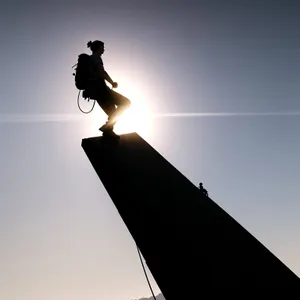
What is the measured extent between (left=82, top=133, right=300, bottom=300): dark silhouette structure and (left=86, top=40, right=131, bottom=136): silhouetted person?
3.50 ft

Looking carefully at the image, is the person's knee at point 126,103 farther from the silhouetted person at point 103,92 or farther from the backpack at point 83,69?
the backpack at point 83,69

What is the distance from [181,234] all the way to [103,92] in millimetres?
4000

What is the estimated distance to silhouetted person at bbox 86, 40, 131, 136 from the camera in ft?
25.0

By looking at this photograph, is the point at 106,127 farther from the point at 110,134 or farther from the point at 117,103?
the point at 117,103

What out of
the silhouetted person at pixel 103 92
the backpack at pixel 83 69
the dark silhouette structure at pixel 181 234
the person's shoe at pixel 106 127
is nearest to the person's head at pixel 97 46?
the silhouetted person at pixel 103 92

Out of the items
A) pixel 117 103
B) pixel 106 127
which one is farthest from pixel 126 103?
pixel 106 127

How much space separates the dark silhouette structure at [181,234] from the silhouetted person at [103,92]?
1068 mm

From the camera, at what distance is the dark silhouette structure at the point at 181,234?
13.0ft

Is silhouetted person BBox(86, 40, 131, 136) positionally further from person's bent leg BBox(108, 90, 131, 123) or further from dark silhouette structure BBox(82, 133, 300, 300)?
dark silhouette structure BBox(82, 133, 300, 300)

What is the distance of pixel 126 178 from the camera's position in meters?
5.96

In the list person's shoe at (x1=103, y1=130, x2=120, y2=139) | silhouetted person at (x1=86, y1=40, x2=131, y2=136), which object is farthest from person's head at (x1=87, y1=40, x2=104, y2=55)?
person's shoe at (x1=103, y1=130, x2=120, y2=139)

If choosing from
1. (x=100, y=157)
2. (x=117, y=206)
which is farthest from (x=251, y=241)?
(x=100, y=157)

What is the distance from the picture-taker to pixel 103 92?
7.74m

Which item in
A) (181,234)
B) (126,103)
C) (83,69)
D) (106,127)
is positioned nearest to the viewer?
(181,234)
